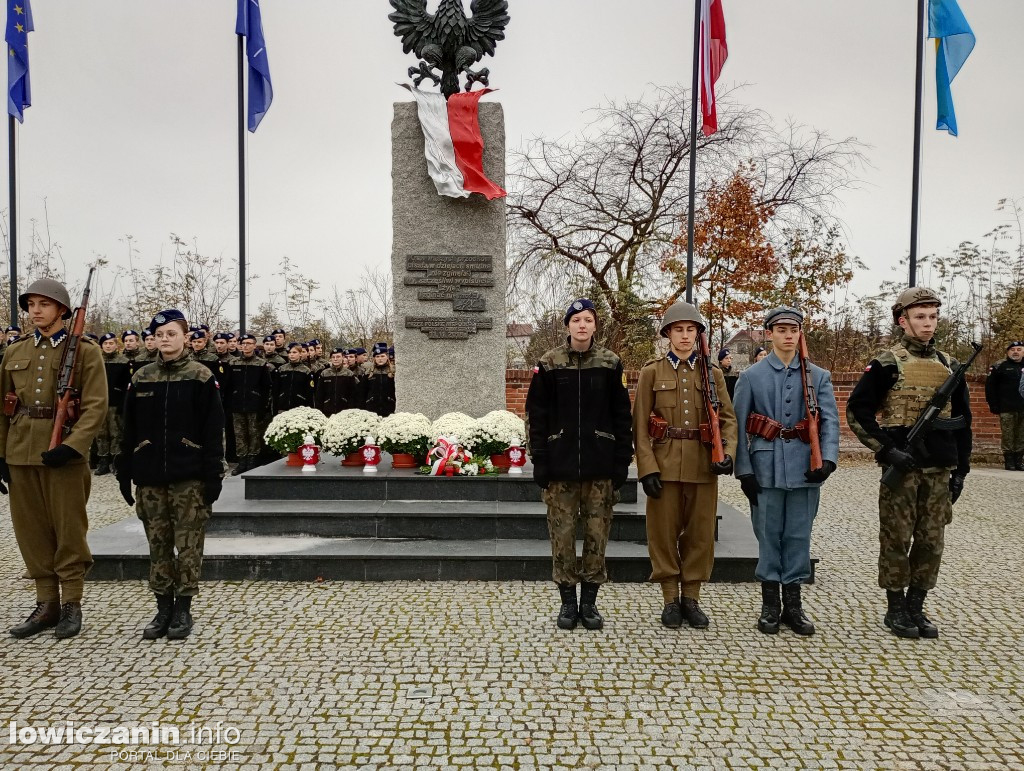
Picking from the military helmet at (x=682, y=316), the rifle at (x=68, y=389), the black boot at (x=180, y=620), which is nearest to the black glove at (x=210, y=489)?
the black boot at (x=180, y=620)

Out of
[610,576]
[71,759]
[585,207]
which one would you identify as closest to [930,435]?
[610,576]

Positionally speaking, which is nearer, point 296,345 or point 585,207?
point 296,345

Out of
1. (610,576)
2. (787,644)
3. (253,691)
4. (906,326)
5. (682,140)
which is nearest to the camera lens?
(253,691)

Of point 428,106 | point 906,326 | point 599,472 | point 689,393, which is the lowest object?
point 599,472

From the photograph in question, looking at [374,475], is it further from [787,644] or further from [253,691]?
[787,644]

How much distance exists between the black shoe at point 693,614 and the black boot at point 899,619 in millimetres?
1079

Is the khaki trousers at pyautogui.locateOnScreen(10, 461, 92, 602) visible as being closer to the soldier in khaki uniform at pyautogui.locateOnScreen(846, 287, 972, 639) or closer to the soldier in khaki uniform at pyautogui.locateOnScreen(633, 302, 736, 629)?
the soldier in khaki uniform at pyautogui.locateOnScreen(633, 302, 736, 629)

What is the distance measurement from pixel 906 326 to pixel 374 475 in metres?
4.23

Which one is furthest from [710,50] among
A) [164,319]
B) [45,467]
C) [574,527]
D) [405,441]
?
[45,467]

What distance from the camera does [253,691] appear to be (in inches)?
130

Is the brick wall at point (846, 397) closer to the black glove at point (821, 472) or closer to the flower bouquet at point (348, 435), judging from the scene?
the flower bouquet at point (348, 435)

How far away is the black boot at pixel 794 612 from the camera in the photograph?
161 inches

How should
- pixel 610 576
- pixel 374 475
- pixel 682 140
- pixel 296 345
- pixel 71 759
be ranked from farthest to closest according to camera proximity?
pixel 682 140
pixel 296 345
pixel 374 475
pixel 610 576
pixel 71 759

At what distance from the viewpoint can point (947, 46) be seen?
9250 mm
